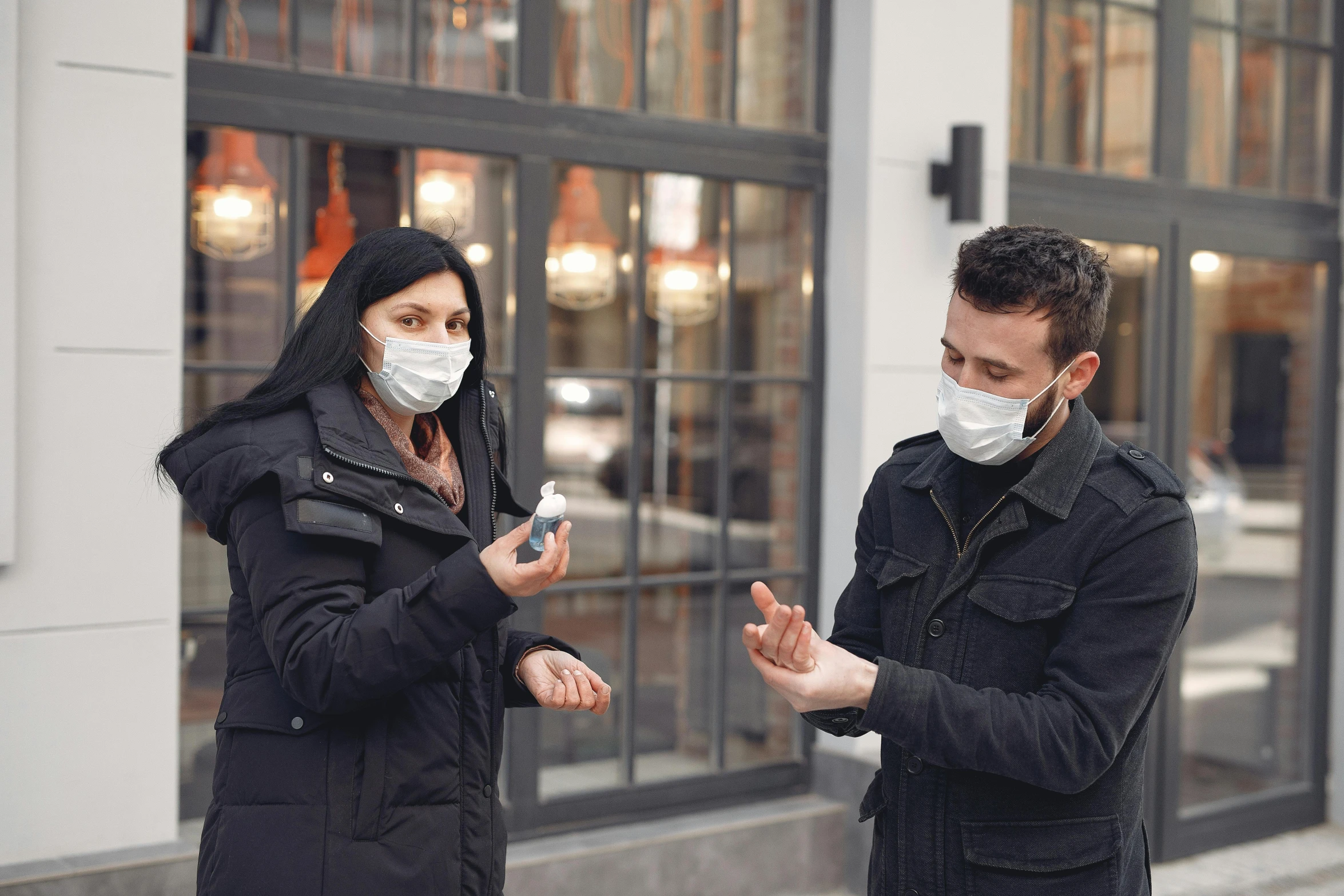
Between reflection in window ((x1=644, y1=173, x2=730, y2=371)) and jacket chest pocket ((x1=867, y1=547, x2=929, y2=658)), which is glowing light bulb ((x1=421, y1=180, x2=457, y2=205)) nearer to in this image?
reflection in window ((x1=644, y1=173, x2=730, y2=371))

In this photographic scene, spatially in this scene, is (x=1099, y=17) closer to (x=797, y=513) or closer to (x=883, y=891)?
(x=797, y=513)

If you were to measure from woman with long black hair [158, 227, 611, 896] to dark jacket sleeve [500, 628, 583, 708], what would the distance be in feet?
0.16

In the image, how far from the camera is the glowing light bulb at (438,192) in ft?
Result: 12.4

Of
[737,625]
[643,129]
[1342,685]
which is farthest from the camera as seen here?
[1342,685]

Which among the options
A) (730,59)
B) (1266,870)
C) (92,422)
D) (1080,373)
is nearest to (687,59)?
(730,59)

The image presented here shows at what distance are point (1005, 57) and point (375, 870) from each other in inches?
142

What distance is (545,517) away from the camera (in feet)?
5.91

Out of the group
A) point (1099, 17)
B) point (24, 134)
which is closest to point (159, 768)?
point (24, 134)

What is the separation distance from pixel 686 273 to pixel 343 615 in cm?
262

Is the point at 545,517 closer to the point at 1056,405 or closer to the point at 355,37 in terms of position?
the point at 1056,405

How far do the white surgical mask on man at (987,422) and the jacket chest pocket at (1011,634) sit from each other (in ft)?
0.67

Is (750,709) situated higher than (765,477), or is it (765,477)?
(765,477)

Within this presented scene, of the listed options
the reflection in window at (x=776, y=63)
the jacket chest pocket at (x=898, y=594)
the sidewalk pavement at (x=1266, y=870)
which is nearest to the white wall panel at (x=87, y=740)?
the jacket chest pocket at (x=898, y=594)

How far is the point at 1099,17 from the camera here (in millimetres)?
4840
